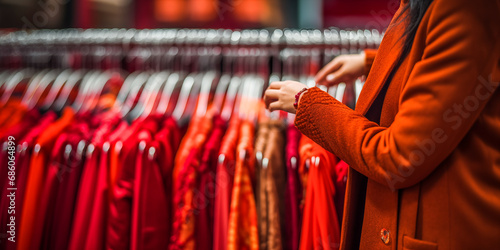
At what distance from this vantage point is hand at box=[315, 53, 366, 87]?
3.18 ft

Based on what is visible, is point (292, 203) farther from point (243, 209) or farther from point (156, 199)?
point (156, 199)

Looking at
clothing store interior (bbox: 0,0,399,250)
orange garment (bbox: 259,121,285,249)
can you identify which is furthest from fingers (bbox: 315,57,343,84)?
orange garment (bbox: 259,121,285,249)

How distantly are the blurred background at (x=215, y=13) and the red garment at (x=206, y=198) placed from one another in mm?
1810

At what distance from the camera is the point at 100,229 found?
2.97ft

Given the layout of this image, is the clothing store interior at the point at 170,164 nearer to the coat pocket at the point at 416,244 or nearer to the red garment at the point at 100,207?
the red garment at the point at 100,207

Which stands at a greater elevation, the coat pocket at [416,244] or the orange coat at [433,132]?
the orange coat at [433,132]

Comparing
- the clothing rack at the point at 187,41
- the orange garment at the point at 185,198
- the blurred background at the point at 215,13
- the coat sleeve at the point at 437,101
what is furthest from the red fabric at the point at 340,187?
the blurred background at the point at 215,13

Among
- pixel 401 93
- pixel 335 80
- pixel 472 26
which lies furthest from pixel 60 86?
pixel 472 26

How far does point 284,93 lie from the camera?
77 centimetres

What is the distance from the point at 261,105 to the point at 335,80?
325 millimetres

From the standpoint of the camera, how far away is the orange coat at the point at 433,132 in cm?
53

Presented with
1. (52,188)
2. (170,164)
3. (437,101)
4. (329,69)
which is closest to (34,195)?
(52,188)

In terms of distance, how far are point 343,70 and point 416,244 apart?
1.69ft

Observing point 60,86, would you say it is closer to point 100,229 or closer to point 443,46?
point 100,229
